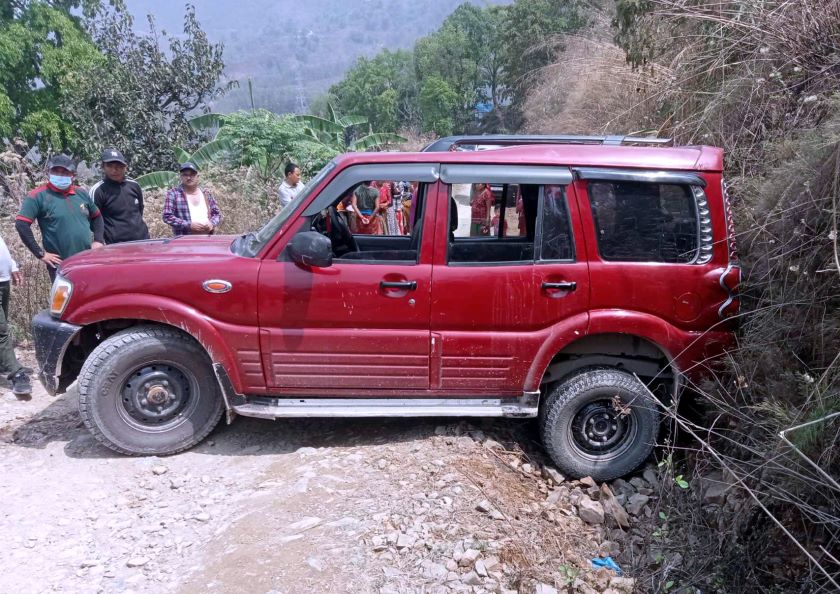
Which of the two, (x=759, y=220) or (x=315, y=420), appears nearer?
(x=759, y=220)

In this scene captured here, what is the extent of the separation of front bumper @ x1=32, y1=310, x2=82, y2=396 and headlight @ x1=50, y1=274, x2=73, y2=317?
3.0 inches

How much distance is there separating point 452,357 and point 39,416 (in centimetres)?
341

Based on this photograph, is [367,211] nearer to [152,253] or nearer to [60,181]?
[152,253]

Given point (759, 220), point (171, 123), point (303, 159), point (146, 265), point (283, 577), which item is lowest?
point (283, 577)

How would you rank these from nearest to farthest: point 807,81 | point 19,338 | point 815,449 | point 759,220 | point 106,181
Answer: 1. point 815,449
2. point 759,220
3. point 807,81
4. point 106,181
5. point 19,338

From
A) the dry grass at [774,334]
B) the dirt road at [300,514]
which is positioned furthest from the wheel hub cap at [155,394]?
the dry grass at [774,334]

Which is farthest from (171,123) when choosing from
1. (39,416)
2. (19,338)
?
(39,416)

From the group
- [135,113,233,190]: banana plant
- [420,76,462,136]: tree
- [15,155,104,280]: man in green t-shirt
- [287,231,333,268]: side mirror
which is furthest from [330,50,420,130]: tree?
[287,231,333,268]: side mirror

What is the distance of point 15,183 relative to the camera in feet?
33.2

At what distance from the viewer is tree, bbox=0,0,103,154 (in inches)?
870

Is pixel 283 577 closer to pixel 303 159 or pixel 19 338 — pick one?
pixel 19 338

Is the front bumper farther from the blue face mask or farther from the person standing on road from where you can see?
the person standing on road

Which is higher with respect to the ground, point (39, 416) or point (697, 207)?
point (697, 207)

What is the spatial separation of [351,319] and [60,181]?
328 cm
